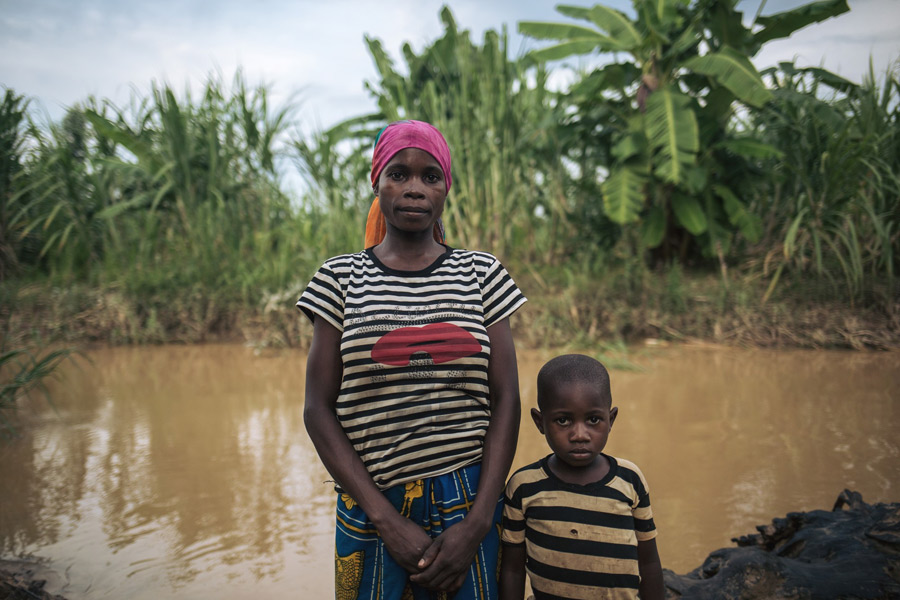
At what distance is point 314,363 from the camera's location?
48.8 inches

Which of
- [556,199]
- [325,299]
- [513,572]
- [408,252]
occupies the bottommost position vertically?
[513,572]

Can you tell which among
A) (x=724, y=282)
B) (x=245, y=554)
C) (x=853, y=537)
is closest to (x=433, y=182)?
(x=853, y=537)

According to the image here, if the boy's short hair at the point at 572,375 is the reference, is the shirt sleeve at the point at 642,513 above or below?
below

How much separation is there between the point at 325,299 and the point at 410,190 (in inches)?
11.6

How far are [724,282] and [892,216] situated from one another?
5.37 feet

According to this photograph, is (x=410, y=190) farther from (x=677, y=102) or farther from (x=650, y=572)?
(x=677, y=102)

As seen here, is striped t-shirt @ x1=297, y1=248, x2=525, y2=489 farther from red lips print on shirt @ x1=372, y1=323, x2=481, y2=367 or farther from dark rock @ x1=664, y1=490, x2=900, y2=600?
dark rock @ x1=664, y1=490, x2=900, y2=600

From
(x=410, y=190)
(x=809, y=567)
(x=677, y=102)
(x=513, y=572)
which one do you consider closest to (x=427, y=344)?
(x=410, y=190)

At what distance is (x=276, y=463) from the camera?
10.9 feet

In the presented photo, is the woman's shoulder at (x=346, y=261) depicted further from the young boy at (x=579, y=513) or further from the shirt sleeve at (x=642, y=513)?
the shirt sleeve at (x=642, y=513)

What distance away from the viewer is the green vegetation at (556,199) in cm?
563

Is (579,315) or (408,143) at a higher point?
(408,143)

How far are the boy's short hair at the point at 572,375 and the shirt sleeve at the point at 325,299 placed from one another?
1.48ft

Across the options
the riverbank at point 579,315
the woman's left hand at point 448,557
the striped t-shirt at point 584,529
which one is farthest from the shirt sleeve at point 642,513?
the riverbank at point 579,315
